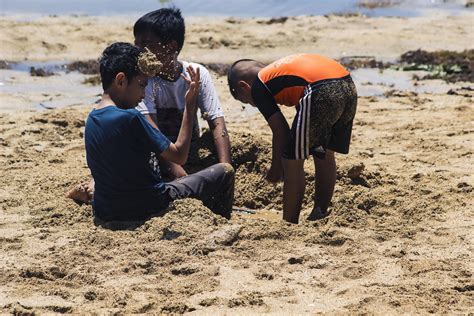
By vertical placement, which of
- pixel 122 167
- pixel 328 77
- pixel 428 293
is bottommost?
pixel 428 293

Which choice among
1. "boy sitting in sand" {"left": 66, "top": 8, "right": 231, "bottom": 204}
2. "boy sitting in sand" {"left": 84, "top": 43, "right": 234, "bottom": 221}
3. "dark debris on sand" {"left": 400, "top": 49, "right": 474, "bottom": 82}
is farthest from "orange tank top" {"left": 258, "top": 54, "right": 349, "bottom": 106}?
"dark debris on sand" {"left": 400, "top": 49, "right": 474, "bottom": 82}

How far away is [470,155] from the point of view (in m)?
6.39

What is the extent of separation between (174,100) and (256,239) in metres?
1.46

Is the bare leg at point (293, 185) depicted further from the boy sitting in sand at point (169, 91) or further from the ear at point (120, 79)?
the ear at point (120, 79)

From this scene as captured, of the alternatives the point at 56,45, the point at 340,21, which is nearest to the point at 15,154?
the point at 56,45

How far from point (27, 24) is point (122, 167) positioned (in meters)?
9.15

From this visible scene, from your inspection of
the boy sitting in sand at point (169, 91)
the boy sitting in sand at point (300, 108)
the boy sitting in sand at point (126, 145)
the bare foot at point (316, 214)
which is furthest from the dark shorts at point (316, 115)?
the boy sitting in sand at point (169, 91)

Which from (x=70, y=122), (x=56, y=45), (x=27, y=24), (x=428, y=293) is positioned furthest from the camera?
(x=27, y=24)

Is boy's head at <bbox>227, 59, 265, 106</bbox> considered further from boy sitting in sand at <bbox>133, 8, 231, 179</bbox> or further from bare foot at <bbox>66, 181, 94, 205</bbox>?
bare foot at <bbox>66, 181, 94, 205</bbox>

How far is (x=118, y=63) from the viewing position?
14.4ft

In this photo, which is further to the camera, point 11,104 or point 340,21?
point 340,21

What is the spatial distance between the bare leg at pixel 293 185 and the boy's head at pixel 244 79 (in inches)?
18.2

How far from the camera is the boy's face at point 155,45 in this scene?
5.24 m

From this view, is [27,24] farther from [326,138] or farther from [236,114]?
[326,138]
